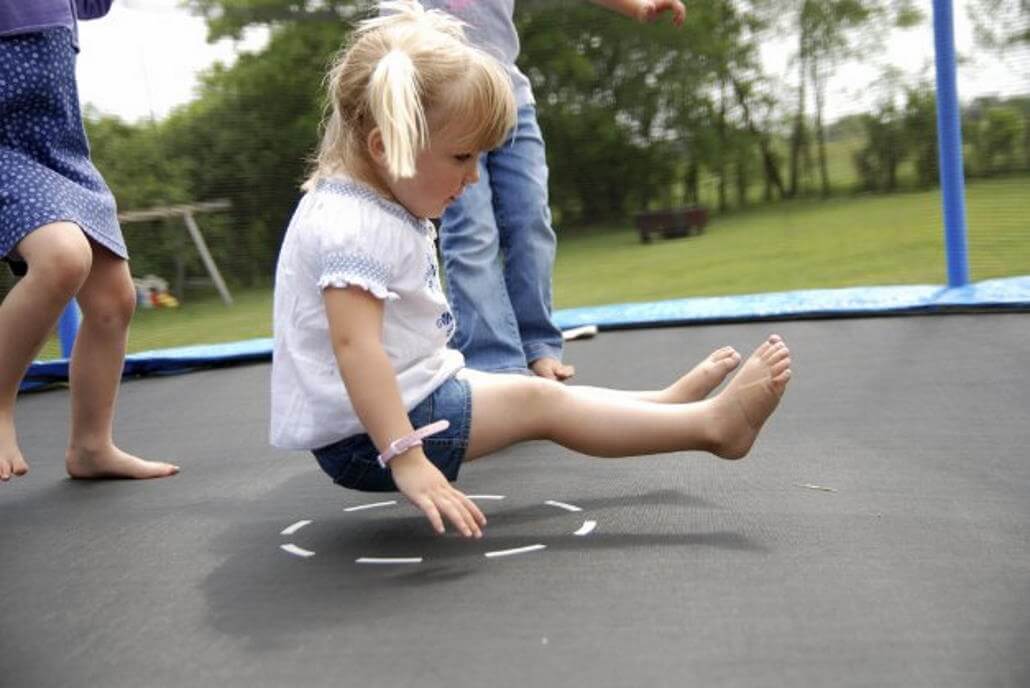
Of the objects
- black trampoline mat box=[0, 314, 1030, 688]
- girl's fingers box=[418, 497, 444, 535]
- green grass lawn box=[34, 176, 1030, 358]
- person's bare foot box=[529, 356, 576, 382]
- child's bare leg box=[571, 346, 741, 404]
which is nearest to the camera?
black trampoline mat box=[0, 314, 1030, 688]

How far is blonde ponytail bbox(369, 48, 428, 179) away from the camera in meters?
1.25

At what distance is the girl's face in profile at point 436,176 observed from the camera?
1.34 metres

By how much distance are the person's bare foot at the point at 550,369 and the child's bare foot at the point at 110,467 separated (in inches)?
27.5

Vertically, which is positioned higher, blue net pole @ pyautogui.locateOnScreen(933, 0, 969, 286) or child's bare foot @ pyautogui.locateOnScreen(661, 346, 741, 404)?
blue net pole @ pyautogui.locateOnScreen(933, 0, 969, 286)

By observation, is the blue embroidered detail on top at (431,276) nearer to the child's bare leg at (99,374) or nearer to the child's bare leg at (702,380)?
the child's bare leg at (702,380)

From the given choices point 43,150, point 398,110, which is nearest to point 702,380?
point 398,110

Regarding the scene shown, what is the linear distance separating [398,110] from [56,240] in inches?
23.1

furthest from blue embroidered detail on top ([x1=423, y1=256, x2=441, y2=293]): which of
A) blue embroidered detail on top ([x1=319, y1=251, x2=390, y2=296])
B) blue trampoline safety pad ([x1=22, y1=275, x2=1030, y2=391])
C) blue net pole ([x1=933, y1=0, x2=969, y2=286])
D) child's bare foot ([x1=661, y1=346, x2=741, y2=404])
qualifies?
blue net pole ([x1=933, y1=0, x2=969, y2=286])

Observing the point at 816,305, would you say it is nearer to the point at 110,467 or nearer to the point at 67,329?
the point at 110,467

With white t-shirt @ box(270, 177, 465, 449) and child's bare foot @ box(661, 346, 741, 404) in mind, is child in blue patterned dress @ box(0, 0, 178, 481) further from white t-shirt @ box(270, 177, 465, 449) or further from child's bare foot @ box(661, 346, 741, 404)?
child's bare foot @ box(661, 346, 741, 404)

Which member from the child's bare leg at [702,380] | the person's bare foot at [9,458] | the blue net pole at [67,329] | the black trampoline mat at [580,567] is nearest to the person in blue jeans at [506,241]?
the black trampoline mat at [580,567]

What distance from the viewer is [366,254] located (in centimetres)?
132

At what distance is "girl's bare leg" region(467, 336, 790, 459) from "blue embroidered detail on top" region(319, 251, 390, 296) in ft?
0.61

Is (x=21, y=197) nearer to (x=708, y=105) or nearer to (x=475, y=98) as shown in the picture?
(x=475, y=98)
